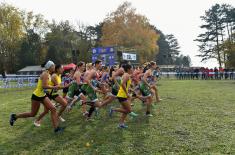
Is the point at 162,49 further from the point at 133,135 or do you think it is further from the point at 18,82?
the point at 133,135

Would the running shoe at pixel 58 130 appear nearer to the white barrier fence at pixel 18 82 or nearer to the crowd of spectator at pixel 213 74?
the white barrier fence at pixel 18 82

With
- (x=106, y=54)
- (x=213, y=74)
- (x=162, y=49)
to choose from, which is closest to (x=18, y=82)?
(x=106, y=54)

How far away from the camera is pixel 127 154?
641cm

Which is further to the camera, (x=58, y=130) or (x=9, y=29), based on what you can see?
(x=9, y=29)

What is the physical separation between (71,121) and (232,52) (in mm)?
28704


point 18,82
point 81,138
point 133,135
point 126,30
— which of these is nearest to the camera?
point 81,138

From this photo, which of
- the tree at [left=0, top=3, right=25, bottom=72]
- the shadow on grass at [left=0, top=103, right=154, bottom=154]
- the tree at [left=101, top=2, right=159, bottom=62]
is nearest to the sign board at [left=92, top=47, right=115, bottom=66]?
the shadow on grass at [left=0, top=103, right=154, bottom=154]

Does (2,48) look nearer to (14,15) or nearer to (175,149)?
Answer: (14,15)

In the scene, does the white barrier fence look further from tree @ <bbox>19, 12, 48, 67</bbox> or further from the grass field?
tree @ <bbox>19, 12, 48, 67</bbox>

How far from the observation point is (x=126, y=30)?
51.9 meters

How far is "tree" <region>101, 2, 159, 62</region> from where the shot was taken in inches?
2041

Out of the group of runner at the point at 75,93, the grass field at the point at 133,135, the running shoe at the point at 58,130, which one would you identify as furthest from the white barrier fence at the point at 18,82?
the running shoe at the point at 58,130

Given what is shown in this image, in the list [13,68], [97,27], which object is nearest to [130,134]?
[13,68]

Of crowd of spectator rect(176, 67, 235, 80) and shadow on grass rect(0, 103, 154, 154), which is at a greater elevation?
crowd of spectator rect(176, 67, 235, 80)
